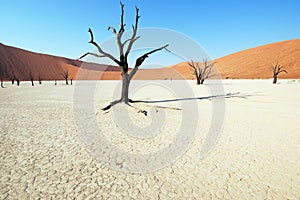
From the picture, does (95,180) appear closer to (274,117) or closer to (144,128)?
(144,128)

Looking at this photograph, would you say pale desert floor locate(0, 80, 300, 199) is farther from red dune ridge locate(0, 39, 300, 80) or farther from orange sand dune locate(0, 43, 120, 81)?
orange sand dune locate(0, 43, 120, 81)

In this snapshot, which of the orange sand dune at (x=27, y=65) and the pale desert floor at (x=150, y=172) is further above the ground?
the orange sand dune at (x=27, y=65)

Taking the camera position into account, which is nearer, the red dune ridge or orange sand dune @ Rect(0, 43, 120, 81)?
the red dune ridge

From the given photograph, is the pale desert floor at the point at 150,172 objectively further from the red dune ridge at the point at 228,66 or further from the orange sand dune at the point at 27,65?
the orange sand dune at the point at 27,65

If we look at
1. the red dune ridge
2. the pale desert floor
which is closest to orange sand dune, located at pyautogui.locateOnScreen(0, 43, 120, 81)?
the red dune ridge

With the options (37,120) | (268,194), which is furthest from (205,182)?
(37,120)

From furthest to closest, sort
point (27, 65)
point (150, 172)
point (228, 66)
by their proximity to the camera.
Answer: point (228, 66)
point (27, 65)
point (150, 172)

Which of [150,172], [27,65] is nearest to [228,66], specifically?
[150,172]

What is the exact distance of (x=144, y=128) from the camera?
7766mm

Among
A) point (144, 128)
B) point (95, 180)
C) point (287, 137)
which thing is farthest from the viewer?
point (144, 128)

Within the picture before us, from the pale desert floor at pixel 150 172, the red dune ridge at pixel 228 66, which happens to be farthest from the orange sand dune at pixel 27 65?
the pale desert floor at pixel 150 172

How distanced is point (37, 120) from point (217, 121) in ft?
28.0

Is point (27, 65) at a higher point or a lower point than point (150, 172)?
higher

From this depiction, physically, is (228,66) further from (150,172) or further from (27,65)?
(27,65)
